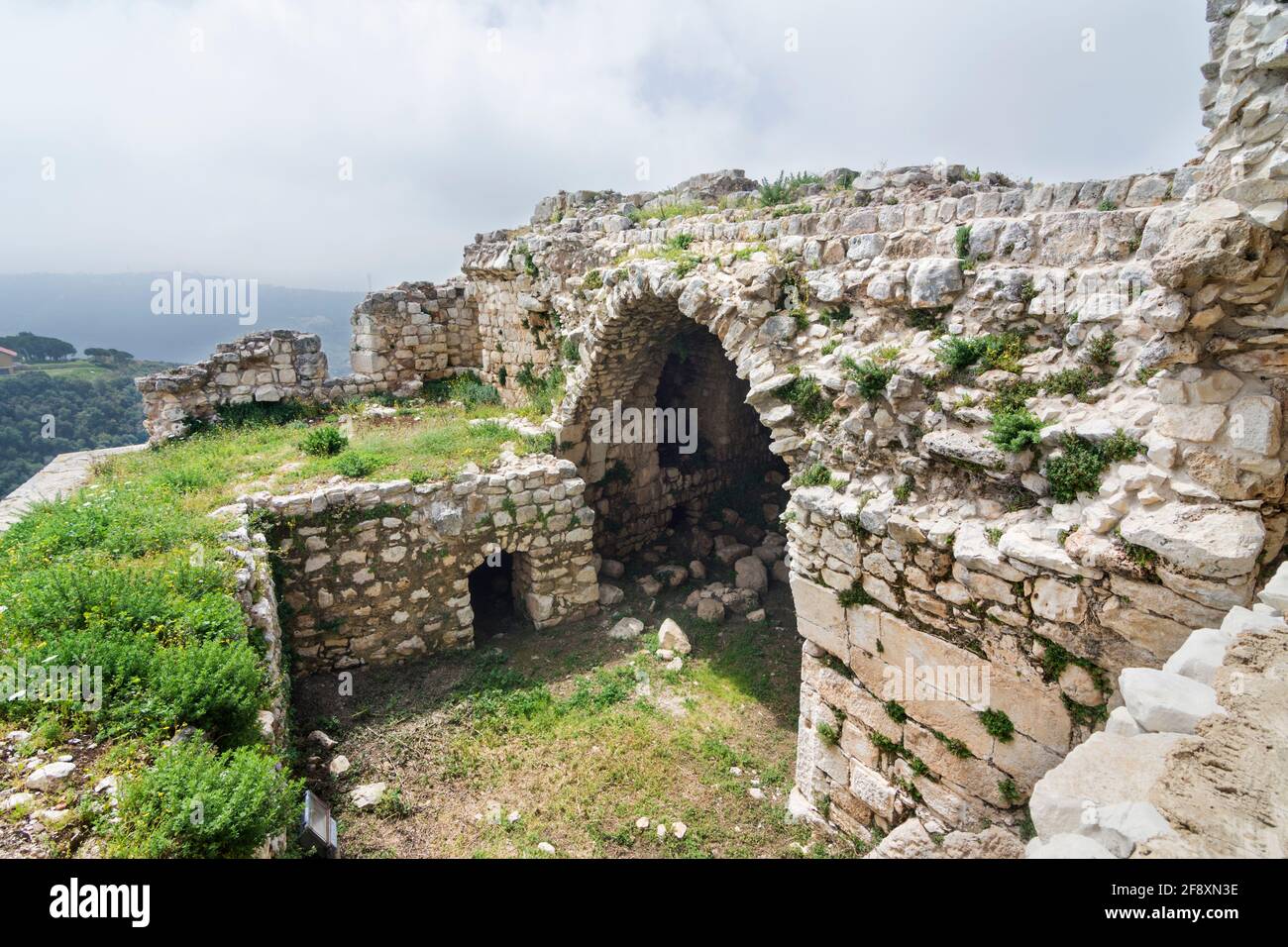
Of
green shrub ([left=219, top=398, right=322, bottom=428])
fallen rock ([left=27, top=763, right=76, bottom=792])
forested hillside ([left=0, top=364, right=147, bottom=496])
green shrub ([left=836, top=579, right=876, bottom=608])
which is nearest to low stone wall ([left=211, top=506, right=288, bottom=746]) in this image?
fallen rock ([left=27, top=763, right=76, bottom=792])

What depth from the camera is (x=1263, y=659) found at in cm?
254

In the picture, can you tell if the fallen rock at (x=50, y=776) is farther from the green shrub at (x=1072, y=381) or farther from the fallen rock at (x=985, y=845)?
the green shrub at (x=1072, y=381)

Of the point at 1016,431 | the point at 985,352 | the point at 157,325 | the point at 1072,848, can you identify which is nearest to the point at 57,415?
the point at 985,352

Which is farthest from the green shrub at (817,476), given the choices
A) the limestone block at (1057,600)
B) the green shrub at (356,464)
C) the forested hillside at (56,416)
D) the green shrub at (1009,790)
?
the forested hillside at (56,416)

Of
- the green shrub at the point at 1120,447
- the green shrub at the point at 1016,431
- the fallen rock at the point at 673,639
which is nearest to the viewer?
the green shrub at the point at 1120,447

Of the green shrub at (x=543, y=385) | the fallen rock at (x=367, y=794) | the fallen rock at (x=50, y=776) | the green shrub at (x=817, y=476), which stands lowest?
the fallen rock at (x=367, y=794)

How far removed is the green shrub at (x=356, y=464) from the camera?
7.95m

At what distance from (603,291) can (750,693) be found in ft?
18.7

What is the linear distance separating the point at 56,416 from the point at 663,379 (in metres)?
28.3

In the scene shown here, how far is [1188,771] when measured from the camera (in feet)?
6.89

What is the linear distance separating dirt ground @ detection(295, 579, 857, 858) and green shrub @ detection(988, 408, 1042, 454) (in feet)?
11.8

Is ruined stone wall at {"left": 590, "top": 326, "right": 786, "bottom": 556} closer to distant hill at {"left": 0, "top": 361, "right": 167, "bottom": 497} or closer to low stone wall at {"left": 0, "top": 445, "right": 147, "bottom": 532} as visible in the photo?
low stone wall at {"left": 0, "top": 445, "right": 147, "bottom": 532}

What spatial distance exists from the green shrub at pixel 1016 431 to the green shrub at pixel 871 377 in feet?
3.05

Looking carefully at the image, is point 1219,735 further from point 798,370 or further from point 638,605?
point 638,605
